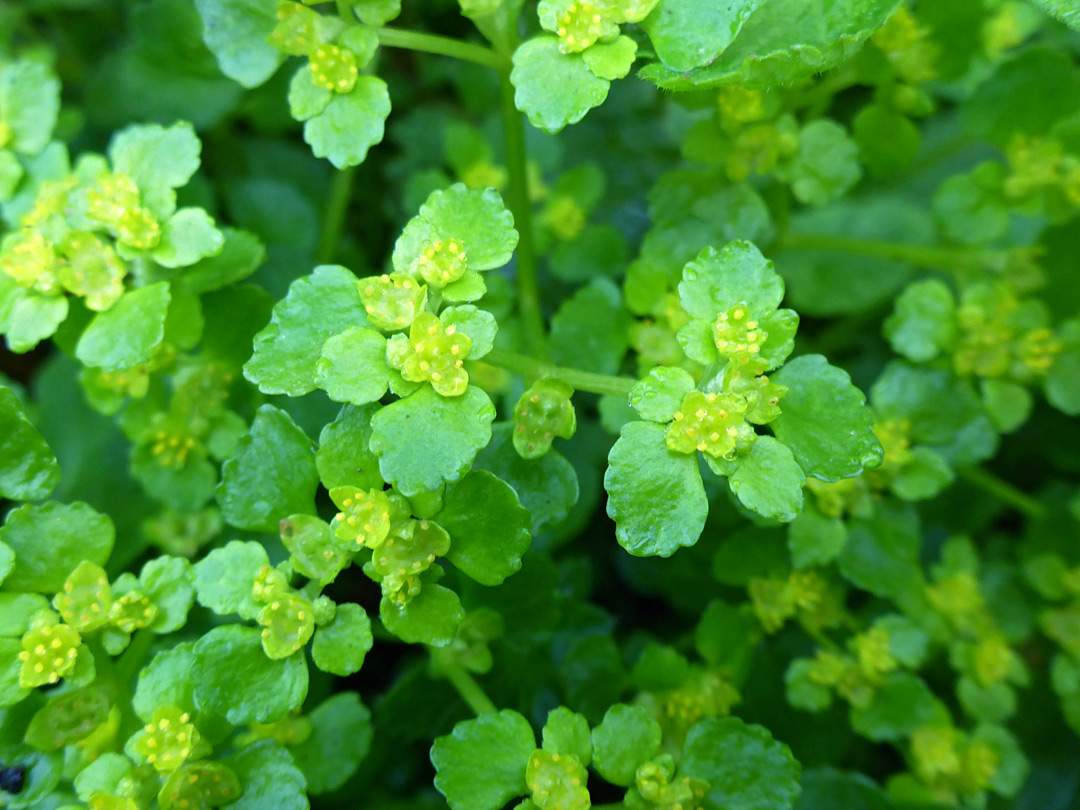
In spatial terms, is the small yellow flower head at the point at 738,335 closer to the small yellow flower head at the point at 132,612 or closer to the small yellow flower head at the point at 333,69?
the small yellow flower head at the point at 333,69

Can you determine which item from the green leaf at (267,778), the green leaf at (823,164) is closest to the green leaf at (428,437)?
the green leaf at (267,778)

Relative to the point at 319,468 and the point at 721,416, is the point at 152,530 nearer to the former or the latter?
the point at 319,468

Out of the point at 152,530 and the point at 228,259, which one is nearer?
the point at 228,259

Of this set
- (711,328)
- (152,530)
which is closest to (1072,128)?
(711,328)

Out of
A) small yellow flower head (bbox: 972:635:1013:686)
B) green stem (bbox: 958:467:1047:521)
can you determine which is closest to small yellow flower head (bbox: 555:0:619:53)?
green stem (bbox: 958:467:1047:521)

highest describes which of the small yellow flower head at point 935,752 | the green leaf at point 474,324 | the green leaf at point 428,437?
the green leaf at point 474,324

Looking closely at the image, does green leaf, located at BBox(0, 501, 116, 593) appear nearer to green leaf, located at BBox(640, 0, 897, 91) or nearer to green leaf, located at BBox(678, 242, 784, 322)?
green leaf, located at BBox(678, 242, 784, 322)
